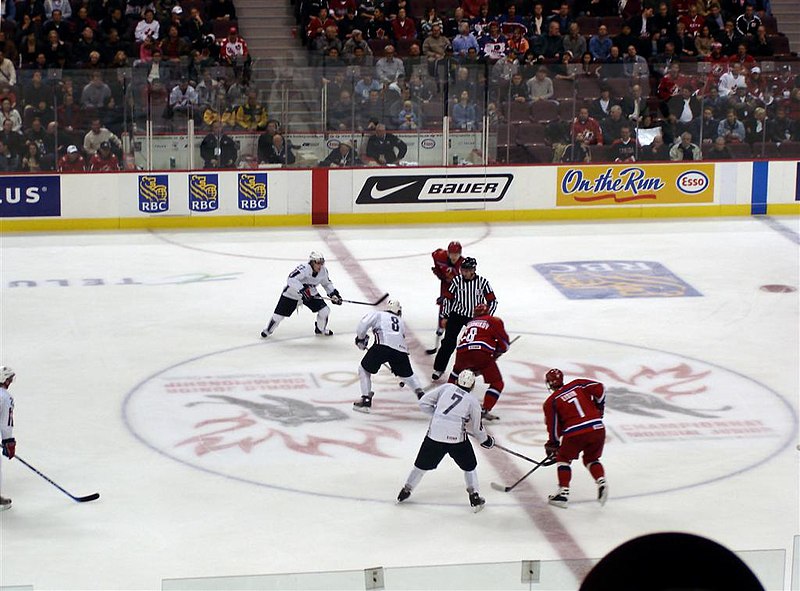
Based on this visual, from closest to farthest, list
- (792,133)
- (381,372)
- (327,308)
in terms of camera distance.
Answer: (381,372) < (327,308) < (792,133)

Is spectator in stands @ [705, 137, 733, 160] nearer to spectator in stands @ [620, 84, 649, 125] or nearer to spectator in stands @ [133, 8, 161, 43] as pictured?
spectator in stands @ [620, 84, 649, 125]

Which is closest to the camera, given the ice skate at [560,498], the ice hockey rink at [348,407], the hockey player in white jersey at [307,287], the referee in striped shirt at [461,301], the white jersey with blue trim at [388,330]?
the ice hockey rink at [348,407]

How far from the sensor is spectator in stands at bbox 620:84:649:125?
17.7 metres

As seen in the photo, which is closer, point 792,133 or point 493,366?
point 493,366

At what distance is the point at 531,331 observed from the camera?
12.5 metres

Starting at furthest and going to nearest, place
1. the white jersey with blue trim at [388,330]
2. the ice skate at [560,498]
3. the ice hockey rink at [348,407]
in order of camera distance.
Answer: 1. the white jersey with blue trim at [388,330]
2. the ice skate at [560,498]
3. the ice hockey rink at [348,407]

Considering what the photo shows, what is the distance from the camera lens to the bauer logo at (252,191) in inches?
674

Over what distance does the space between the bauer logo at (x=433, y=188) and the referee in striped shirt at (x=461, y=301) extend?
22.8ft

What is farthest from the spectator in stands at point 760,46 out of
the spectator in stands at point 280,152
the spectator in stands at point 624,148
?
the spectator in stands at point 280,152

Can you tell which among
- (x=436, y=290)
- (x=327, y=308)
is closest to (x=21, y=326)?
(x=327, y=308)

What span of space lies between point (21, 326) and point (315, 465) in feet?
15.5

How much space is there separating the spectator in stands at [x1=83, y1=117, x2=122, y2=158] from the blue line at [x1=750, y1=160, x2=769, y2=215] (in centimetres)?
869

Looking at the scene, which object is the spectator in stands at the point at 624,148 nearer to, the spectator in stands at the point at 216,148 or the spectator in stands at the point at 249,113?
the spectator in stands at the point at 249,113

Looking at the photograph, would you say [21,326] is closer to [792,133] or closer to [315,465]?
[315,465]
